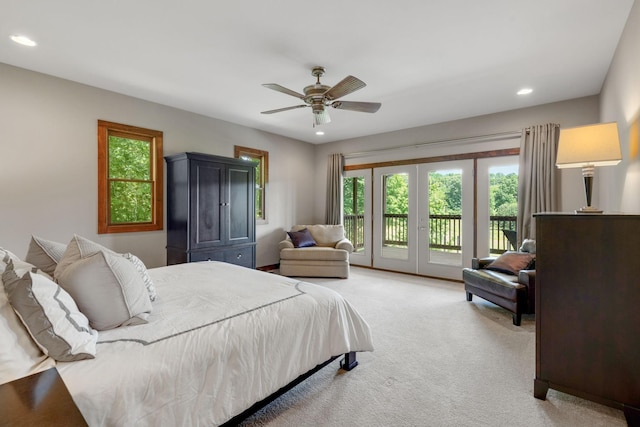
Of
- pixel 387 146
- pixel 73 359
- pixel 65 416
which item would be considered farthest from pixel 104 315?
pixel 387 146

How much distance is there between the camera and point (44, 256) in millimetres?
1766

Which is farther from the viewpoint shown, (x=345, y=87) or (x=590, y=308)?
(x=345, y=87)

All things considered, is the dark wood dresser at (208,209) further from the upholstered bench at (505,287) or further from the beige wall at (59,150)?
the upholstered bench at (505,287)

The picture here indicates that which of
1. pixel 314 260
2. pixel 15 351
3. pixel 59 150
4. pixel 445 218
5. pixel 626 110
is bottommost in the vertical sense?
pixel 314 260

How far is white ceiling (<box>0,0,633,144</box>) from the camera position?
2.19 metres

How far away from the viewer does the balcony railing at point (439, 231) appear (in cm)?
458

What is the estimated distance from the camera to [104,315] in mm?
1484

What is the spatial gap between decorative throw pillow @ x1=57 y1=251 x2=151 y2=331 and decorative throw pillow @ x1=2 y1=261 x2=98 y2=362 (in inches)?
6.7

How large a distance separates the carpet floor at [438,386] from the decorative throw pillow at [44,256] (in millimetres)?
1481

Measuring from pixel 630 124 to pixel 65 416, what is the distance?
3761mm

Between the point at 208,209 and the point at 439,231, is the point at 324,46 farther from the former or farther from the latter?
the point at 439,231

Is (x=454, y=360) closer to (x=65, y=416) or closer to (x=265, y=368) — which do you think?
(x=265, y=368)

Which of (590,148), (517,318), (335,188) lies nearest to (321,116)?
(590,148)

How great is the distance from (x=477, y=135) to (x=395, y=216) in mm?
1964
